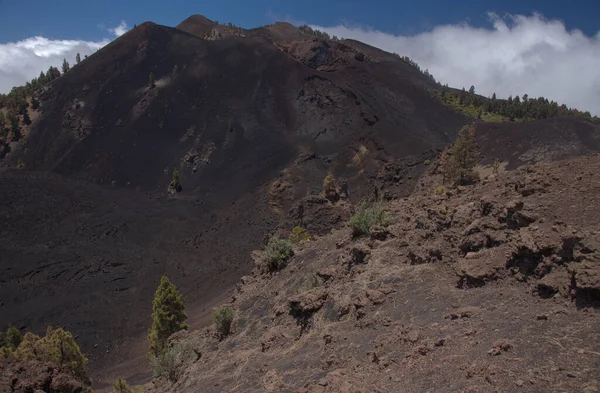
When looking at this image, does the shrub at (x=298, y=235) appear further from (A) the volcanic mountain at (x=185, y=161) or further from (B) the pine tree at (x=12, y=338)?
(B) the pine tree at (x=12, y=338)

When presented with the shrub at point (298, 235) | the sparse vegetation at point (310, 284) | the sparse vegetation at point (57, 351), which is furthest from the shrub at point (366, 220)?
the sparse vegetation at point (57, 351)

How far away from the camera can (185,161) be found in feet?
182

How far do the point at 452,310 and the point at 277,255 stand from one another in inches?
337

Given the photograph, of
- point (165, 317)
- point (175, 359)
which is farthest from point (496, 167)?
point (175, 359)

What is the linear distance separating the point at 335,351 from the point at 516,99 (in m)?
98.5

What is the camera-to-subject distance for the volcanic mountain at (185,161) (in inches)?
1323

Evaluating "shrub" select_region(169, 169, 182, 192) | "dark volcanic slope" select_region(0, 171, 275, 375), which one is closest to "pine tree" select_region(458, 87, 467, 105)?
"dark volcanic slope" select_region(0, 171, 275, 375)

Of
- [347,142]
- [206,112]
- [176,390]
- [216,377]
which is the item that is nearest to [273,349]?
[216,377]

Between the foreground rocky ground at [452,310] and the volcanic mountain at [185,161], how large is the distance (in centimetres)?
1910

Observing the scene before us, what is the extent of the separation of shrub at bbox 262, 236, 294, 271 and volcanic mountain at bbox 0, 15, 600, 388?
48.0 feet

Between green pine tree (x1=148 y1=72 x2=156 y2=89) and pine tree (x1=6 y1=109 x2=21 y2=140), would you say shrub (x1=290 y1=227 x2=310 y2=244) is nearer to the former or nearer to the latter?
green pine tree (x1=148 y1=72 x2=156 y2=89)

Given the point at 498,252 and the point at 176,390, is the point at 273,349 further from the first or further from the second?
the point at 498,252

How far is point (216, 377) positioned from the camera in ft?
30.9

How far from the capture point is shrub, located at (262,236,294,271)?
15.0 meters
